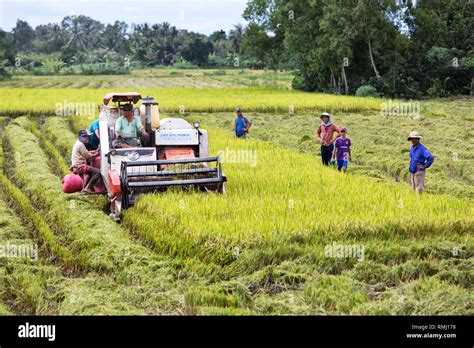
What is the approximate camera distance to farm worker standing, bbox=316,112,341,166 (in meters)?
15.1

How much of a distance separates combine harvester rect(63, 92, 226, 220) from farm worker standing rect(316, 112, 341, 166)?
3637 millimetres

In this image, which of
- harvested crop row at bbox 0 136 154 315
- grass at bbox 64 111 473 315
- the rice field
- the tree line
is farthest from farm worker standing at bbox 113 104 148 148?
the tree line

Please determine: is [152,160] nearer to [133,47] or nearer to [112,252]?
[112,252]

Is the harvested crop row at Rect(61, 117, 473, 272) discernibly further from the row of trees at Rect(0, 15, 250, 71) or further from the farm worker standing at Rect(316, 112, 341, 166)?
the row of trees at Rect(0, 15, 250, 71)

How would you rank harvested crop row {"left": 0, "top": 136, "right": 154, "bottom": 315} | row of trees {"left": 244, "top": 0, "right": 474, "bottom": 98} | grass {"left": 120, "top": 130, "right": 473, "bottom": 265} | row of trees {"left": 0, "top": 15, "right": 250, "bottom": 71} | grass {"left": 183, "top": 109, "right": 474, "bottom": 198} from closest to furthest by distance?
harvested crop row {"left": 0, "top": 136, "right": 154, "bottom": 315}
grass {"left": 120, "top": 130, "right": 473, "bottom": 265}
grass {"left": 183, "top": 109, "right": 474, "bottom": 198}
row of trees {"left": 244, "top": 0, "right": 474, "bottom": 98}
row of trees {"left": 0, "top": 15, "right": 250, "bottom": 71}

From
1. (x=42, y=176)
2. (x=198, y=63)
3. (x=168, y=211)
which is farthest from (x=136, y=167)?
(x=198, y=63)

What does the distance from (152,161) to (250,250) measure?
3.18 metres

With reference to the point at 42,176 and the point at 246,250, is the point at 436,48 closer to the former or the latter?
the point at 42,176

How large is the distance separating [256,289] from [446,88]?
133ft

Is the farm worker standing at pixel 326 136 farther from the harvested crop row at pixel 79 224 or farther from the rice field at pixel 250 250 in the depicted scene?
the harvested crop row at pixel 79 224

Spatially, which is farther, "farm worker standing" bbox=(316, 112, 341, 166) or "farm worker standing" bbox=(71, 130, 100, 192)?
"farm worker standing" bbox=(316, 112, 341, 166)

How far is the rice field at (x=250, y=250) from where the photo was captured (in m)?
7.25

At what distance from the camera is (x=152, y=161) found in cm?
1095

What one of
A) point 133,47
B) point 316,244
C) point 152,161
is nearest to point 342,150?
point 152,161
